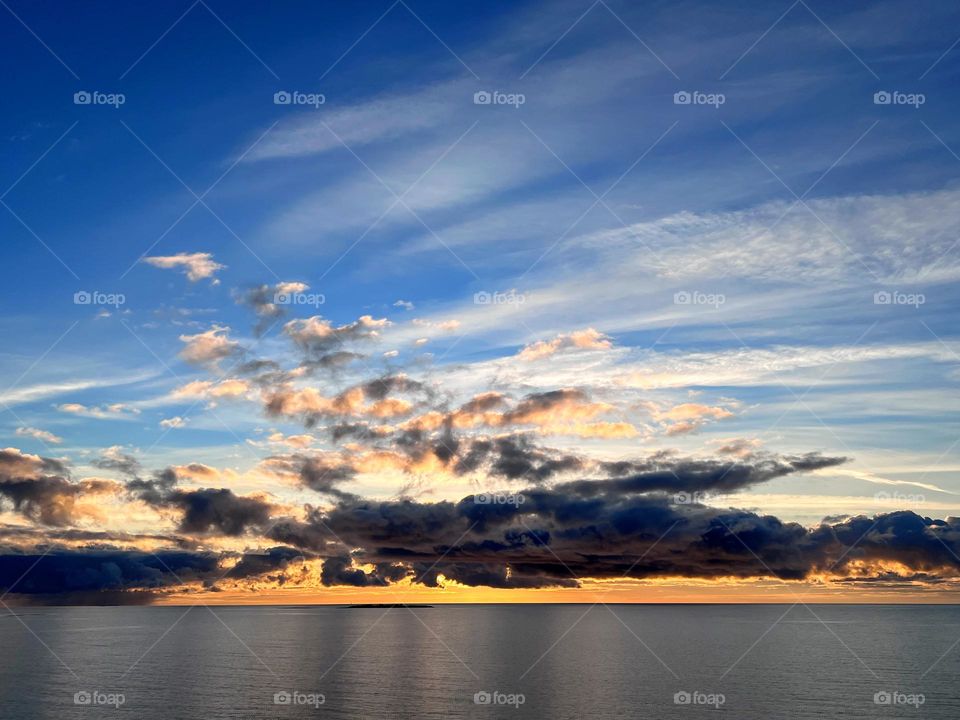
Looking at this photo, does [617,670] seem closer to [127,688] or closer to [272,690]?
[272,690]

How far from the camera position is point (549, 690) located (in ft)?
460

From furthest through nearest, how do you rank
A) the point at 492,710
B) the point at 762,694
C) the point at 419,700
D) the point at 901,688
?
the point at 901,688 < the point at 762,694 < the point at 419,700 < the point at 492,710

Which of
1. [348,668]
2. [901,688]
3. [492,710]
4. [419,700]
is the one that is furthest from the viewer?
[348,668]

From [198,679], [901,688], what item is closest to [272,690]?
[198,679]

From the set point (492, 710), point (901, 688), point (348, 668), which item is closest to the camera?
point (492, 710)

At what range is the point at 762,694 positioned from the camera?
136750mm

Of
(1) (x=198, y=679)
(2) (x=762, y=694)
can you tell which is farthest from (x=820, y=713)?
(1) (x=198, y=679)

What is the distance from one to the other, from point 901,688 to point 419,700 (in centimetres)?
9705

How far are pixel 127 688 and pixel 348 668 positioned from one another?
1965 inches

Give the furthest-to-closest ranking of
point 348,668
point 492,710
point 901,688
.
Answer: point 348,668 < point 901,688 < point 492,710

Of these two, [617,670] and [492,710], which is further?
[617,670]

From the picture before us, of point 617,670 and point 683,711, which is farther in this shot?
point 617,670

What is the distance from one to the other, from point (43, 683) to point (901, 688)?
170 m

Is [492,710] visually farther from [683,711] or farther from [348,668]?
[348,668]
